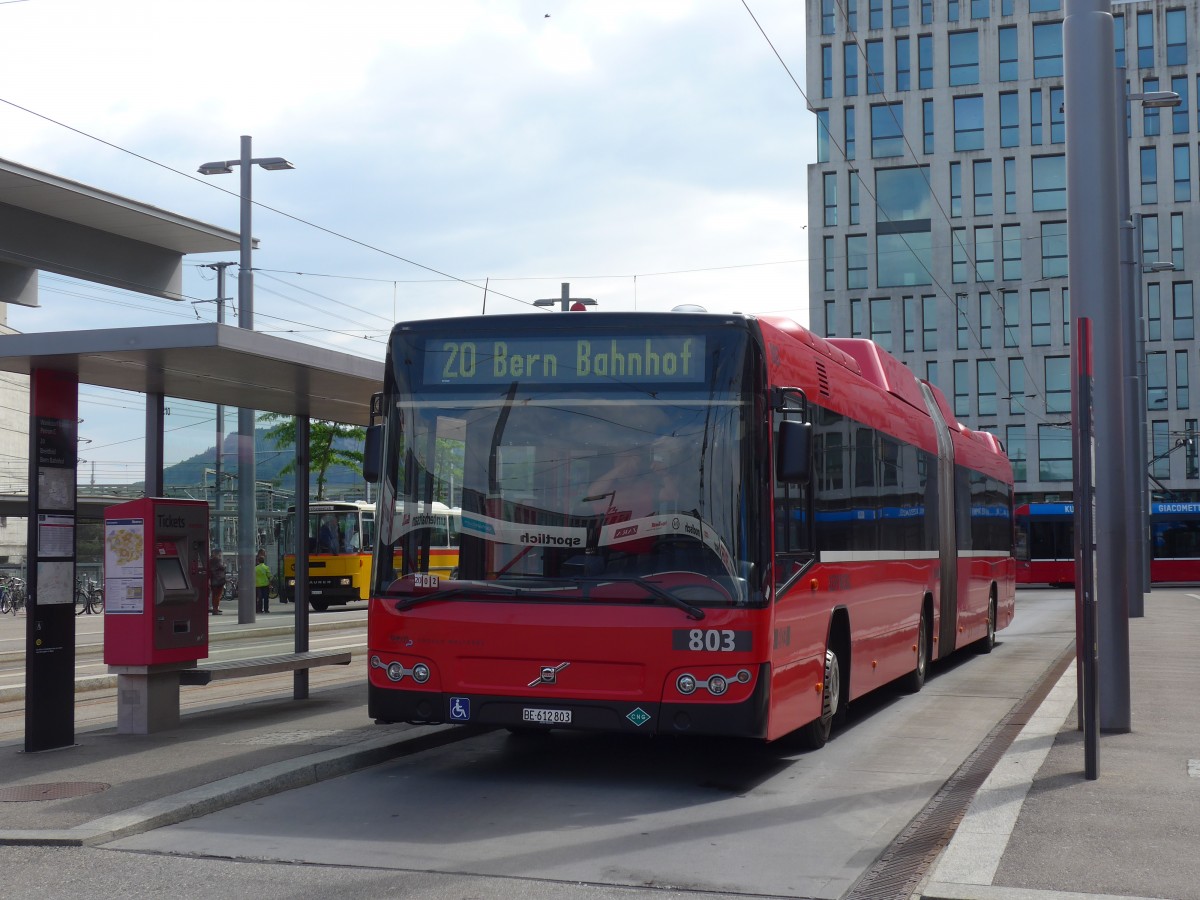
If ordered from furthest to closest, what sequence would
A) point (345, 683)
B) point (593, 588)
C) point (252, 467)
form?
point (252, 467) → point (345, 683) → point (593, 588)

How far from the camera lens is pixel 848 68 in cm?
6462

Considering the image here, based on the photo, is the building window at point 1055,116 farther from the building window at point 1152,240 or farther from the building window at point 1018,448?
the building window at point 1018,448

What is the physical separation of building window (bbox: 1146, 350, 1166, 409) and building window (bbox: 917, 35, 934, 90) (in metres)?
15.1

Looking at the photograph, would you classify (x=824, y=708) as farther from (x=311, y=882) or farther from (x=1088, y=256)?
(x=311, y=882)

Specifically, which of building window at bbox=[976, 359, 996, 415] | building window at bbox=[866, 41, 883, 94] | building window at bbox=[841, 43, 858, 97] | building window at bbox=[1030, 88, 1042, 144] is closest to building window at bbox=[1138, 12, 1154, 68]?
building window at bbox=[1030, 88, 1042, 144]

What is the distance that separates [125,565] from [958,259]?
185 feet

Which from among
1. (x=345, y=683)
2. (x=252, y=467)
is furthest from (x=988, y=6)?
(x=345, y=683)

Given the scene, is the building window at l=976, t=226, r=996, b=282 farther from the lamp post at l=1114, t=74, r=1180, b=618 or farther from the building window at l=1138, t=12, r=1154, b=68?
the lamp post at l=1114, t=74, r=1180, b=618

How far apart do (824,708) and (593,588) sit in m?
2.60

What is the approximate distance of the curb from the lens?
7230 millimetres

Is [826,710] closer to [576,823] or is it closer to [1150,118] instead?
[576,823]

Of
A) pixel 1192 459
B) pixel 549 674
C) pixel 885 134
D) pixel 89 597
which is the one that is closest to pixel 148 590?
pixel 549 674

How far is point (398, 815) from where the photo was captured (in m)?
8.02

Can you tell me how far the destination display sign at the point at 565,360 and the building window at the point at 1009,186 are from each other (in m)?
57.7
